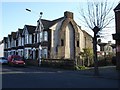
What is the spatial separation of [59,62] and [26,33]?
24.1 metres

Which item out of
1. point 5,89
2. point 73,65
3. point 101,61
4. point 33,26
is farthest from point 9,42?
point 5,89

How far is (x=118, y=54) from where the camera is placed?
106 feet

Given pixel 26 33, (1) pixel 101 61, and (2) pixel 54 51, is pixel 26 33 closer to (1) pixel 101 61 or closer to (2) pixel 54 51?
(2) pixel 54 51

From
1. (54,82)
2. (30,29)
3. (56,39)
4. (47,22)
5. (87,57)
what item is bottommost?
(54,82)

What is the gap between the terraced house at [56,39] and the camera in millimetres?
52156

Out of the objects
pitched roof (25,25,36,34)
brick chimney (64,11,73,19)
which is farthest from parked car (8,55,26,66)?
pitched roof (25,25,36,34)

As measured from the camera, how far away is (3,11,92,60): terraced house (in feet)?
171

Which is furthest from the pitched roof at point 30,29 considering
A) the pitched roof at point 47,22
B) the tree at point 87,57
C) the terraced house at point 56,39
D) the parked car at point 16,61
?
the tree at point 87,57

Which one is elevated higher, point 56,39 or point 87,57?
point 56,39

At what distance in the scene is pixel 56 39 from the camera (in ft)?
174

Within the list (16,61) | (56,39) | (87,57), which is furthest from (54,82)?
(56,39)

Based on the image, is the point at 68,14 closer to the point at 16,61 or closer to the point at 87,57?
the point at 87,57

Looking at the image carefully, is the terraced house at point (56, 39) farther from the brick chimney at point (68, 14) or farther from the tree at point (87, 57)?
the tree at point (87, 57)

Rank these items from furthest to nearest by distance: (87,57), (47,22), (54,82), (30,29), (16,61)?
(30,29) → (47,22) → (87,57) → (16,61) → (54,82)
